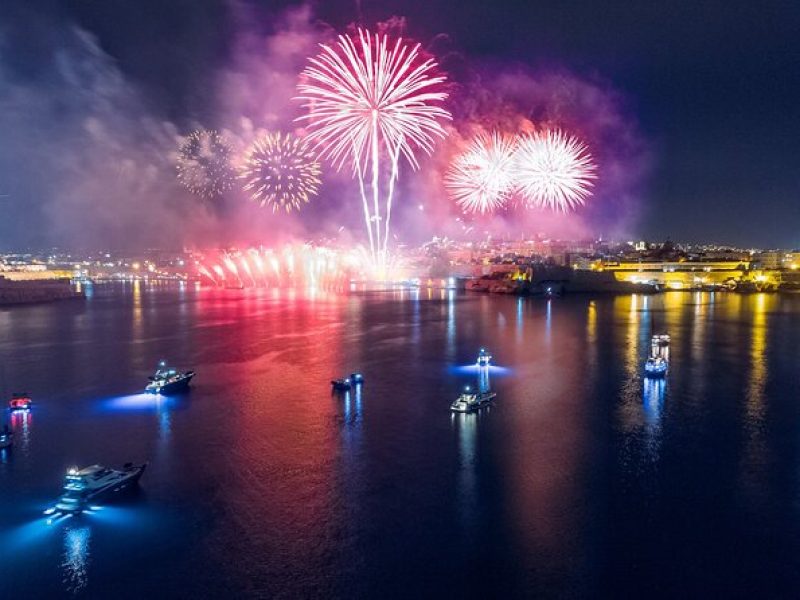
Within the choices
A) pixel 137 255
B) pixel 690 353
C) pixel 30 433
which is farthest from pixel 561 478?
pixel 137 255

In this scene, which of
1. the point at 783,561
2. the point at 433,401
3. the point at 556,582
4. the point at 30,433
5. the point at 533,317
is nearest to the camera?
the point at 556,582

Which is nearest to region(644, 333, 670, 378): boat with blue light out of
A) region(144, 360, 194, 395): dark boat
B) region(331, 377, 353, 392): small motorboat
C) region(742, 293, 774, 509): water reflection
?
region(742, 293, 774, 509): water reflection

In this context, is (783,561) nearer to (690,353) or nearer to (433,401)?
(433,401)

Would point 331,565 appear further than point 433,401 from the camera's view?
No

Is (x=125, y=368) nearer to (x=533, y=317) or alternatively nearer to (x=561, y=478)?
(x=561, y=478)

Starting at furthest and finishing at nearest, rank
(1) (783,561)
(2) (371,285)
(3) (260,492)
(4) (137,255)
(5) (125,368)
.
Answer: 1. (4) (137,255)
2. (2) (371,285)
3. (5) (125,368)
4. (3) (260,492)
5. (1) (783,561)

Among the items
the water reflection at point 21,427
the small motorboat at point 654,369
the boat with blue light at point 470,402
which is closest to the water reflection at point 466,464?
the boat with blue light at point 470,402

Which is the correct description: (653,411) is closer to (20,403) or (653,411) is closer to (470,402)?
(470,402)
